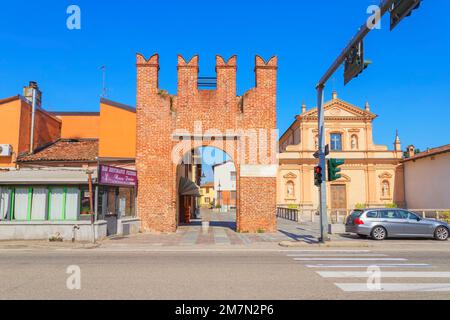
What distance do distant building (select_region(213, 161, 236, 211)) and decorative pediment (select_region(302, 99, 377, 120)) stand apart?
19616 millimetres

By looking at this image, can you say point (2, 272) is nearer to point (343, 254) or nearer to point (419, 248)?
point (343, 254)

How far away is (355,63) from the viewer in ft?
33.0

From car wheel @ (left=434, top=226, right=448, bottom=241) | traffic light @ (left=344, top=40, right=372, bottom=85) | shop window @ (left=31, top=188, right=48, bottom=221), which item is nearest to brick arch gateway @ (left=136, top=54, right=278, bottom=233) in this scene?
shop window @ (left=31, top=188, right=48, bottom=221)

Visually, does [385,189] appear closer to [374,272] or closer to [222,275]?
[374,272]

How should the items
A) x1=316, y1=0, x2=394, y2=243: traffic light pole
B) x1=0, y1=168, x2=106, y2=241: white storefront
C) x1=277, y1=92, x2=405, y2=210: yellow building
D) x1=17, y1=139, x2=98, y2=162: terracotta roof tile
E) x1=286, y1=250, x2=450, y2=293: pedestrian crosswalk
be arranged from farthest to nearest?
x1=277, y1=92, x2=405, y2=210: yellow building
x1=17, y1=139, x2=98, y2=162: terracotta roof tile
x1=0, y1=168, x2=106, y2=241: white storefront
x1=316, y1=0, x2=394, y2=243: traffic light pole
x1=286, y1=250, x2=450, y2=293: pedestrian crosswalk

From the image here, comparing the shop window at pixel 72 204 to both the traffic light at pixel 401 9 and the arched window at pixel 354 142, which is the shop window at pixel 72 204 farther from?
the arched window at pixel 354 142

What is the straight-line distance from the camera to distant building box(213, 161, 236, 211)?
196 feet

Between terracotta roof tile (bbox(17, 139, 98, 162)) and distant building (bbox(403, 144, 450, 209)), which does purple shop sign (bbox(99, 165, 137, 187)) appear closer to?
terracotta roof tile (bbox(17, 139, 98, 162))

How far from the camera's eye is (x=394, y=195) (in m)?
42.2

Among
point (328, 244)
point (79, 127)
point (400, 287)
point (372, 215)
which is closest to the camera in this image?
point (400, 287)

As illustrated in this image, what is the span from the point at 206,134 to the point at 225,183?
4208 centimetres

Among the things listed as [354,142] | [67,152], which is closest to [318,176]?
[67,152]

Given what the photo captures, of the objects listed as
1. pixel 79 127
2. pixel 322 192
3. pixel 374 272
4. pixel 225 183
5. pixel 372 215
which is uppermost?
pixel 79 127

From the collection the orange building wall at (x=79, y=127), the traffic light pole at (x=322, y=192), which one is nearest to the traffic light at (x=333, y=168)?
the traffic light pole at (x=322, y=192)
